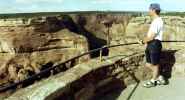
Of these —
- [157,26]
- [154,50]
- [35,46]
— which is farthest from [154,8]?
[35,46]

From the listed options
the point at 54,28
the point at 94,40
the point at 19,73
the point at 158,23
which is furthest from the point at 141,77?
the point at 94,40

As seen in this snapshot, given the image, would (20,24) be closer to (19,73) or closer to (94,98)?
(19,73)

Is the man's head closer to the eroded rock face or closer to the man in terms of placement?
the man

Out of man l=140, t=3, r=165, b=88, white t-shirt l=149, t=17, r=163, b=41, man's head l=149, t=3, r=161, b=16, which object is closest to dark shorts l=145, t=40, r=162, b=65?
man l=140, t=3, r=165, b=88

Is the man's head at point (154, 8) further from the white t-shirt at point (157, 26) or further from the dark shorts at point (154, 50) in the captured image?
the dark shorts at point (154, 50)

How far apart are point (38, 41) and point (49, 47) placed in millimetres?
1492

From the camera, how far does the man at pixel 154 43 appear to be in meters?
6.91

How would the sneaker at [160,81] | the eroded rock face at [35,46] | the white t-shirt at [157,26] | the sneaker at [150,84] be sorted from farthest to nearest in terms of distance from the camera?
the eroded rock face at [35,46], the sneaker at [160,81], the sneaker at [150,84], the white t-shirt at [157,26]

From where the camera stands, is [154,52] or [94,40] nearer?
[154,52]

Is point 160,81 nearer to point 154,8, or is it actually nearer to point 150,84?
point 150,84

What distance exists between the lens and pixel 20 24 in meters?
45.1

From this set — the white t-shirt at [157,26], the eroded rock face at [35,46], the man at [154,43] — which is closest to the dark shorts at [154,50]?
the man at [154,43]

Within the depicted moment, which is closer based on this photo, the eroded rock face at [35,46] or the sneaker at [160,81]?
the sneaker at [160,81]

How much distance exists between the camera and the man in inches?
272
